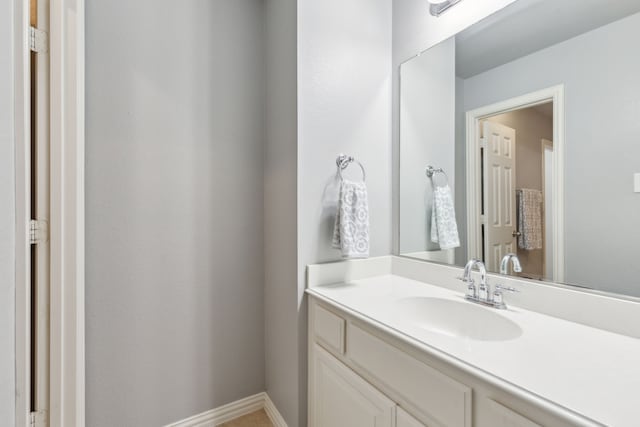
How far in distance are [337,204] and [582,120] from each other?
37.8 inches

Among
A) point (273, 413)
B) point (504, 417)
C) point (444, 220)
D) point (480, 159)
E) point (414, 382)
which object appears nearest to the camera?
point (504, 417)

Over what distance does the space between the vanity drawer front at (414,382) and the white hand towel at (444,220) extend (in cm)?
69

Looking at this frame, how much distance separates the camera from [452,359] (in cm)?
69

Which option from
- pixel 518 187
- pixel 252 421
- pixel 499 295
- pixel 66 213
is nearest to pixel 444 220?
pixel 518 187

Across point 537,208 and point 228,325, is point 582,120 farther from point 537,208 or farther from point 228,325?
point 228,325

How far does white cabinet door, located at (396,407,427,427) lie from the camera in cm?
79

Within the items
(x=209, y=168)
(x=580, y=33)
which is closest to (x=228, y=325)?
(x=209, y=168)

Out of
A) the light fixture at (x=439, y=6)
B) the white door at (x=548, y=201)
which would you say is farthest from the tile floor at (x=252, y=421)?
the light fixture at (x=439, y=6)

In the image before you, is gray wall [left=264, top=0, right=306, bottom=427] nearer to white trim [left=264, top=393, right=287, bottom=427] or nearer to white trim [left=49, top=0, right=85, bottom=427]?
white trim [left=264, top=393, right=287, bottom=427]

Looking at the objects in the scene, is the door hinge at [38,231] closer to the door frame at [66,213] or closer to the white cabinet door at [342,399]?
the door frame at [66,213]

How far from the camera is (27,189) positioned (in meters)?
0.98

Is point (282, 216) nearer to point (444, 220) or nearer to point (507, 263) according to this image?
point (444, 220)

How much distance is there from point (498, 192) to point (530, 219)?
0.18 m

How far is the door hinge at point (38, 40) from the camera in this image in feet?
3.50
